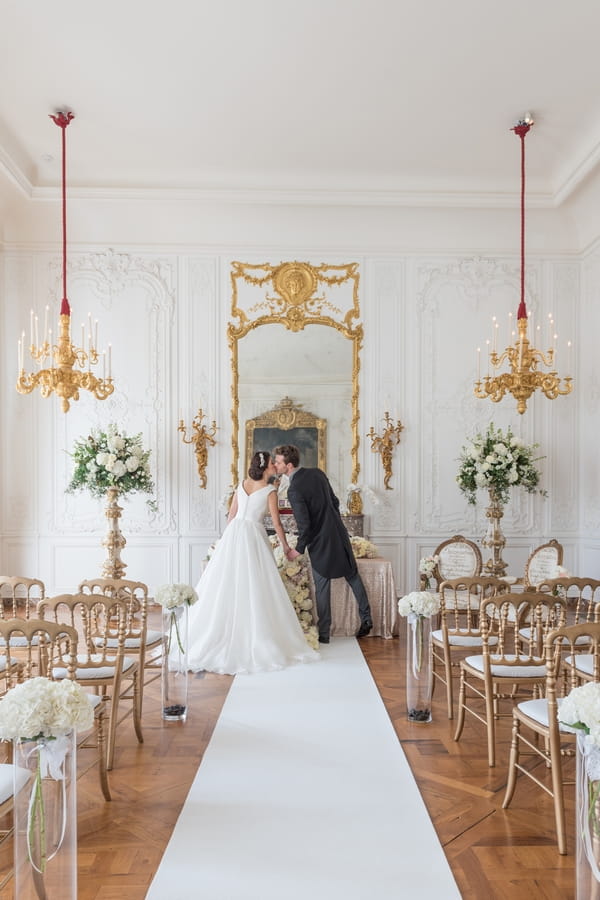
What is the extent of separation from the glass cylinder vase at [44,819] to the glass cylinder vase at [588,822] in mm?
1778

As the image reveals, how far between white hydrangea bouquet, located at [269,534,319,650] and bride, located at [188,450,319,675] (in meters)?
0.60

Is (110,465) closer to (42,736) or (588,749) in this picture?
(42,736)

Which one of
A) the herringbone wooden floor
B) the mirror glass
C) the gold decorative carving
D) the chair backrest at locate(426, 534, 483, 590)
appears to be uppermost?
the mirror glass

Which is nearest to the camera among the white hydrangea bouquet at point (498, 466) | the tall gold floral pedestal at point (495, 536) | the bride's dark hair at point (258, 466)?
the bride's dark hair at point (258, 466)

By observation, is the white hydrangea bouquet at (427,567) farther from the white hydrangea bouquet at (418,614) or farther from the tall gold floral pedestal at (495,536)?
the white hydrangea bouquet at (418,614)

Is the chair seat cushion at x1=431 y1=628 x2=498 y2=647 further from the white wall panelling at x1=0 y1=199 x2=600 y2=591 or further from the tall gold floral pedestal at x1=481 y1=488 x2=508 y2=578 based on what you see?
the white wall panelling at x1=0 y1=199 x2=600 y2=591

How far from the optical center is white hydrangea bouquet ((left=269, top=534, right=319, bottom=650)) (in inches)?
270

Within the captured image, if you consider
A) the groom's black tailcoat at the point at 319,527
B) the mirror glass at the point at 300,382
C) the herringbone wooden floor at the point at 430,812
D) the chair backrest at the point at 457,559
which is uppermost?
the mirror glass at the point at 300,382

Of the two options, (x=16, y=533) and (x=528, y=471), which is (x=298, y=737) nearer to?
(x=528, y=471)

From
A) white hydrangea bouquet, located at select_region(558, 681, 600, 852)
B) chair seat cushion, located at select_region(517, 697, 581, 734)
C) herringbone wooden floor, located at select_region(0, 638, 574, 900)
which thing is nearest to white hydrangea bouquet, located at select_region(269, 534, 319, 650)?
herringbone wooden floor, located at select_region(0, 638, 574, 900)

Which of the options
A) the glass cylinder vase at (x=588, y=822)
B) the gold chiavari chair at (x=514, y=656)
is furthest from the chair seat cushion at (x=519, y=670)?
the glass cylinder vase at (x=588, y=822)

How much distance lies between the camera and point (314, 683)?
17.9 ft

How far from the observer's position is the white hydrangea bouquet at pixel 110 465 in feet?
25.8

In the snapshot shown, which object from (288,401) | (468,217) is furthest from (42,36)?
(468,217)
